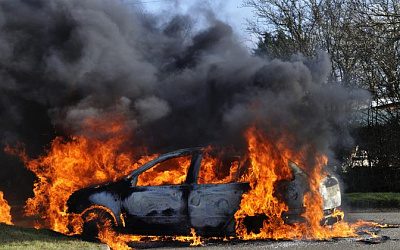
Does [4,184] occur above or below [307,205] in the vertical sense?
above

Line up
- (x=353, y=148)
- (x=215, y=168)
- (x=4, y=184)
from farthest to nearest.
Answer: (x=353, y=148) → (x=4, y=184) → (x=215, y=168)

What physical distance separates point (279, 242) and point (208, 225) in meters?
1.20

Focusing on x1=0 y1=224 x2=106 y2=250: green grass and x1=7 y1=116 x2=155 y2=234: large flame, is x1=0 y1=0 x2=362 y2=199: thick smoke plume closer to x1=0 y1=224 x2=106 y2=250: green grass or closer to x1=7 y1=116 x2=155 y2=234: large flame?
x1=7 y1=116 x2=155 y2=234: large flame

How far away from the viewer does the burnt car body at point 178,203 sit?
804cm

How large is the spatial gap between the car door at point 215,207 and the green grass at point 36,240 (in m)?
1.60

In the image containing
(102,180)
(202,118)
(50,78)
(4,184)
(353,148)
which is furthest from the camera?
(353,148)

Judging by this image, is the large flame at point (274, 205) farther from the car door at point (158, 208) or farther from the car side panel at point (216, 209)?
the car door at point (158, 208)

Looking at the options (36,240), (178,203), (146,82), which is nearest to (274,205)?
(178,203)

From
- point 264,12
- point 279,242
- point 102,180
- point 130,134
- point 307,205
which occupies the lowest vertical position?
point 279,242

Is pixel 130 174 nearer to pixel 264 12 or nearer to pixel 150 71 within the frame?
pixel 150 71

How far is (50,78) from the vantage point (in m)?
10.8

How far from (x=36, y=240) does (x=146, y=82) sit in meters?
4.30

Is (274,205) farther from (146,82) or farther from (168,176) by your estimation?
(146,82)

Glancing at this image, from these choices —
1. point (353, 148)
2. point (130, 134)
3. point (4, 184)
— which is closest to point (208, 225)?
point (130, 134)
